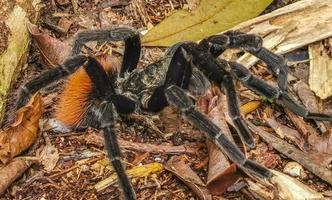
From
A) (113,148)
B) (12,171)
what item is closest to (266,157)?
(113,148)

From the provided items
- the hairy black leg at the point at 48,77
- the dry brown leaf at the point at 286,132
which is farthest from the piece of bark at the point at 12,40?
the dry brown leaf at the point at 286,132

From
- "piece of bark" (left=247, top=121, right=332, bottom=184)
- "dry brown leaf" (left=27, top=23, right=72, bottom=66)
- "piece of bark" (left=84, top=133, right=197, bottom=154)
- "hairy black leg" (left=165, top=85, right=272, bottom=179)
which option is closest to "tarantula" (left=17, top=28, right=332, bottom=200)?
"hairy black leg" (left=165, top=85, right=272, bottom=179)

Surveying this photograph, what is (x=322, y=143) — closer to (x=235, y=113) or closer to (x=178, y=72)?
(x=235, y=113)

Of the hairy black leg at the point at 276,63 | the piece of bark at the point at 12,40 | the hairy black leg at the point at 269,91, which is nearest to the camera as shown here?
the hairy black leg at the point at 269,91

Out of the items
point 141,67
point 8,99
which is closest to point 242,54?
point 141,67

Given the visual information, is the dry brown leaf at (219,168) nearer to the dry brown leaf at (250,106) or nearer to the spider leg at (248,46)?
the dry brown leaf at (250,106)

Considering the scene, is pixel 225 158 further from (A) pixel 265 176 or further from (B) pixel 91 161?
(B) pixel 91 161
